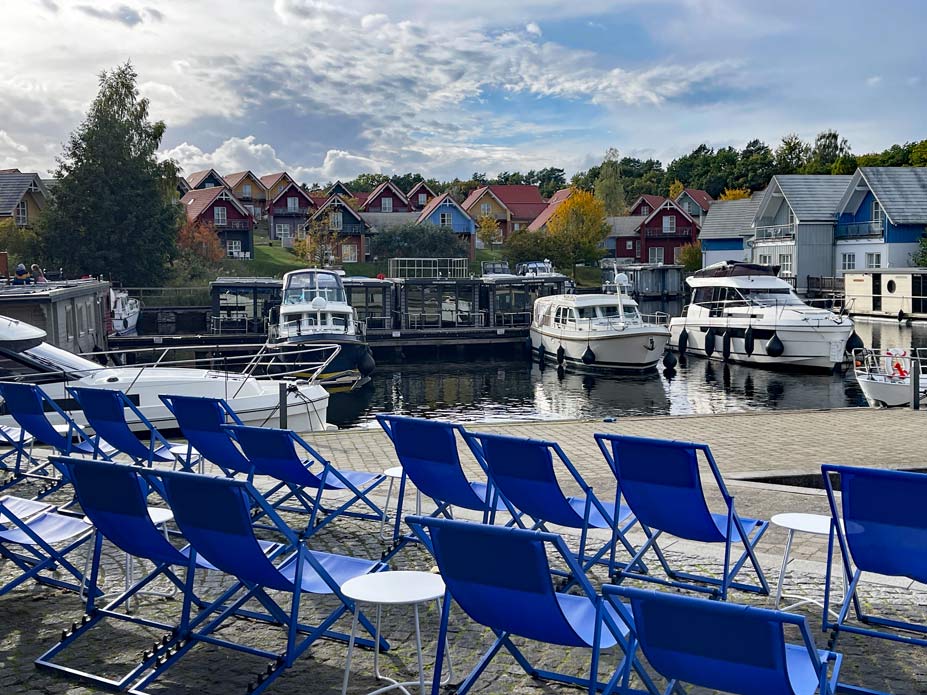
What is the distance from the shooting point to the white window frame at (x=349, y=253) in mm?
78625

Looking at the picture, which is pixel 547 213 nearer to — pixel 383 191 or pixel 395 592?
pixel 383 191

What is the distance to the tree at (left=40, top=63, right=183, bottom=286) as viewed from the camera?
53875mm

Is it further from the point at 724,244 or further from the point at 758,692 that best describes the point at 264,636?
the point at 724,244

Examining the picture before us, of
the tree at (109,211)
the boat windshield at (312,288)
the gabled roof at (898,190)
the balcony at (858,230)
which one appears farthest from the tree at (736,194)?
the boat windshield at (312,288)

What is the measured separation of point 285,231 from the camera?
284 feet

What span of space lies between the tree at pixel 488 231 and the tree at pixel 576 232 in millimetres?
8742

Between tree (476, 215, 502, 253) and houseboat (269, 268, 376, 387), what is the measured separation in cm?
5194

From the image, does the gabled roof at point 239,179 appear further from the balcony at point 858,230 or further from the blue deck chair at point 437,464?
the blue deck chair at point 437,464

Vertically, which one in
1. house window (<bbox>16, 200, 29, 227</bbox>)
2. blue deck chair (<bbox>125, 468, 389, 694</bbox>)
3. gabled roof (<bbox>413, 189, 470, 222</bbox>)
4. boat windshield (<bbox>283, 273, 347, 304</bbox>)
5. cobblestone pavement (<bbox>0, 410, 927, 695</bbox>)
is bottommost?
cobblestone pavement (<bbox>0, 410, 927, 695</bbox>)

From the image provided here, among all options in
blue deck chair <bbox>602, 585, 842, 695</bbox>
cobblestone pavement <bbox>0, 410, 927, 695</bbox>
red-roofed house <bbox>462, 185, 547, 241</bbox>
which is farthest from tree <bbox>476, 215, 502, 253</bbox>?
blue deck chair <bbox>602, 585, 842, 695</bbox>

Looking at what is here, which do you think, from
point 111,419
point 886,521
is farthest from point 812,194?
point 886,521

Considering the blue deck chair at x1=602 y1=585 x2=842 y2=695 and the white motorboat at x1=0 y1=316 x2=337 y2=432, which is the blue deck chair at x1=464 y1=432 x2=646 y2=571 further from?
the white motorboat at x1=0 y1=316 x2=337 y2=432

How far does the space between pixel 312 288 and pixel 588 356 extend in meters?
10.1

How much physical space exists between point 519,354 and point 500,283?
4383 mm
